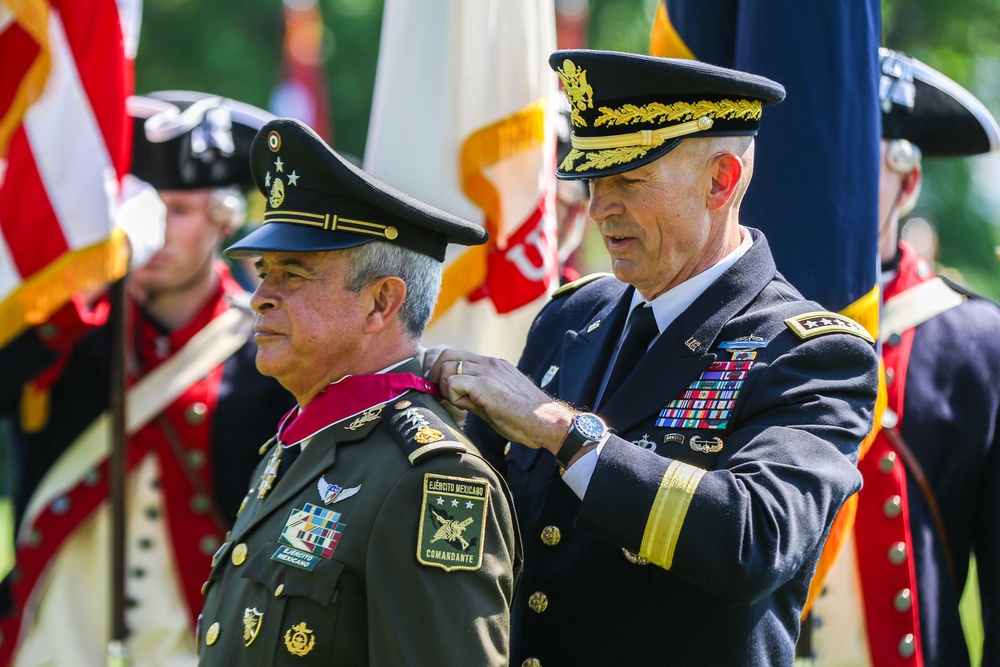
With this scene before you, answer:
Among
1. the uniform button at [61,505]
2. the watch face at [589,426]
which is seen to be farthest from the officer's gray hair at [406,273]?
the uniform button at [61,505]

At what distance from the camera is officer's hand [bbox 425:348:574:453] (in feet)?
9.98

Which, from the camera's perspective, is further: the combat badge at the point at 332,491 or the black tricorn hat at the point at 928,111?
the black tricorn hat at the point at 928,111

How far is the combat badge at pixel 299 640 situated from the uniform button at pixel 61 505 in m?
2.77

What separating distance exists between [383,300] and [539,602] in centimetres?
83

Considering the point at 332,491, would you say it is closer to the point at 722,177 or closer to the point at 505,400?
the point at 505,400

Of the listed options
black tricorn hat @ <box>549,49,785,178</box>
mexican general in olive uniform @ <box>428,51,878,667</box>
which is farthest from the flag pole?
black tricorn hat @ <box>549,49,785,178</box>

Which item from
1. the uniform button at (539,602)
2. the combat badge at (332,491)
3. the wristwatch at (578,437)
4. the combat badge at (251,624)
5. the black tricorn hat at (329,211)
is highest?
the black tricorn hat at (329,211)

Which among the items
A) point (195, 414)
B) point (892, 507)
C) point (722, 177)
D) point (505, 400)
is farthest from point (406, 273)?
point (195, 414)

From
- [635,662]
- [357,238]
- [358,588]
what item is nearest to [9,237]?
[357,238]

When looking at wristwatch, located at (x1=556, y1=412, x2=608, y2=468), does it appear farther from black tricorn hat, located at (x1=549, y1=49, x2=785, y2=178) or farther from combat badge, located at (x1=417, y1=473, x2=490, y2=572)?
black tricorn hat, located at (x1=549, y1=49, x2=785, y2=178)

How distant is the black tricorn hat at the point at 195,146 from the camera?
19.1ft

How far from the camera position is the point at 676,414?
3.22 metres

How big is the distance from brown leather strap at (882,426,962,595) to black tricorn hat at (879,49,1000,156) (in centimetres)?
110

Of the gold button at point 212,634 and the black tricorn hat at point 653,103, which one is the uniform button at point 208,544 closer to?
the gold button at point 212,634
